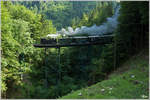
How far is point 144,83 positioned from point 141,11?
A: 1678mm

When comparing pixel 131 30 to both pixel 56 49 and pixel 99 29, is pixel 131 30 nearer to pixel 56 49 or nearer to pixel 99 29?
pixel 99 29

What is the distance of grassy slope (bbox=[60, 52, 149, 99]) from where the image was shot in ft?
10.6

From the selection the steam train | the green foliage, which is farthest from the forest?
the steam train

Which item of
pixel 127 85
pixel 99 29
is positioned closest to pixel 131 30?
pixel 99 29

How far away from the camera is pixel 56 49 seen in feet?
11.6

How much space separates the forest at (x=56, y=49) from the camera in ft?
10.7

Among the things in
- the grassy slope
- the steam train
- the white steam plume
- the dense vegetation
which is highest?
the dense vegetation

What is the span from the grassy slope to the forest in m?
0.25

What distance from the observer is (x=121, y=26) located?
174 inches

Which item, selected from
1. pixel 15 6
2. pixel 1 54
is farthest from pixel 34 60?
pixel 15 6

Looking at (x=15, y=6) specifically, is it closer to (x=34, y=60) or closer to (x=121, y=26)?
(x=34, y=60)

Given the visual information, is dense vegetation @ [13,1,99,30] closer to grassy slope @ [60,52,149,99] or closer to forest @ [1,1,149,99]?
forest @ [1,1,149,99]

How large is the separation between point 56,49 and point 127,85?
74.1 inches

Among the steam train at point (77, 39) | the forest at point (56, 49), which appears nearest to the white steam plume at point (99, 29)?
the forest at point (56, 49)
